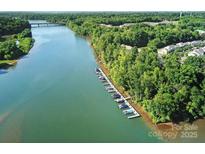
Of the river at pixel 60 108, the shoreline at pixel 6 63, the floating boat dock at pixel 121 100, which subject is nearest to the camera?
the river at pixel 60 108

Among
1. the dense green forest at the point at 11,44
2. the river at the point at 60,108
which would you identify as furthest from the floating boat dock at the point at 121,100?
the dense green forest at the point at 11,44

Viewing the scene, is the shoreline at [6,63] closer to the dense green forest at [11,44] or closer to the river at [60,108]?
the dense green forest at [11,44]

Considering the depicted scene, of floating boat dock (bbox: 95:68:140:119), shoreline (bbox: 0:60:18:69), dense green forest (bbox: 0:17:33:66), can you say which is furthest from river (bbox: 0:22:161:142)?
dense green forest (bbox: 0:17:33:66)

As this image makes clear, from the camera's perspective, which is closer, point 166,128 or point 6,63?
point 166,128

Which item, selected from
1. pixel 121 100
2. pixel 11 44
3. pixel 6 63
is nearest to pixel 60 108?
pixel 121 100

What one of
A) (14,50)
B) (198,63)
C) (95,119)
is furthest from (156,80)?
(14,50)

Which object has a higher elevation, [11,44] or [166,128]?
[11,44]

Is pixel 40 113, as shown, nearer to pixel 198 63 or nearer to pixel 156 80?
pixel 156 80

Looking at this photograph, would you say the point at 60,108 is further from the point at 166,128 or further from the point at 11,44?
the point at 11,44

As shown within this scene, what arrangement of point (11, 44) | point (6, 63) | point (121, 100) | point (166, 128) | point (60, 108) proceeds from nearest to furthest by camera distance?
point (166, 128) → point (60, 108) → point (121, 100) → point (6, 63) → point (11, 44)
